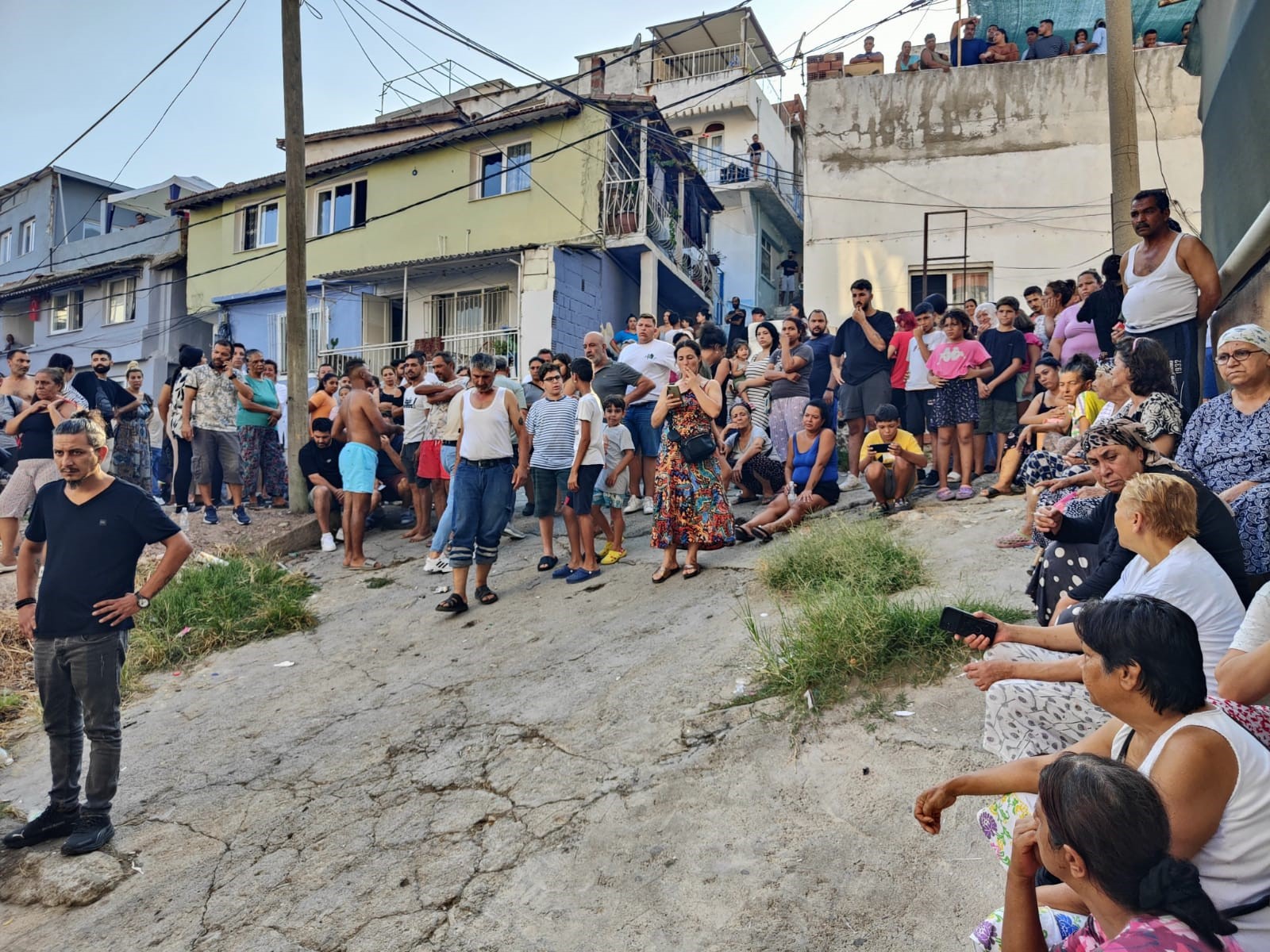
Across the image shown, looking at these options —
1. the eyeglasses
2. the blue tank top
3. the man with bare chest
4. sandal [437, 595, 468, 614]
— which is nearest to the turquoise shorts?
the man with bare chest

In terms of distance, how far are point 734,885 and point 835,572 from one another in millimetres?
2987

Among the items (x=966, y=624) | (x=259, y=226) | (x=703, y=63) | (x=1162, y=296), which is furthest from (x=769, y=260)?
(x=966, y=624)

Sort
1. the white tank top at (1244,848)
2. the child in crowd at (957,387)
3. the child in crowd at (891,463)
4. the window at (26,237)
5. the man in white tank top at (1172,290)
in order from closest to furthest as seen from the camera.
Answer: the white tank top at (1244,848)
the man in white tank top at (1172,290)
the child in crowd at (891,463)
the child in crowd at (957,387)
the window at (26,237)

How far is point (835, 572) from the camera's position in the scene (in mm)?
6020

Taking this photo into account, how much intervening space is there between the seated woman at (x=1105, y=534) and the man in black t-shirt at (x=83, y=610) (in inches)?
164

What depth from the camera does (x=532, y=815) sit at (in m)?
4.02

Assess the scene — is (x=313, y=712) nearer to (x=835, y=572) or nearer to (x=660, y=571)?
(x=660, y=571)

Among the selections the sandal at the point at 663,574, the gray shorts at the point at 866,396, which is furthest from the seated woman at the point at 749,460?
the sandal at the point at 663,574

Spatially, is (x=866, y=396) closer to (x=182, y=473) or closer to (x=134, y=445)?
(x=182, y=473)

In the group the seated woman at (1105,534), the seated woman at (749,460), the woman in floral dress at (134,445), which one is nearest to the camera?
the seated woman at (1105,534)

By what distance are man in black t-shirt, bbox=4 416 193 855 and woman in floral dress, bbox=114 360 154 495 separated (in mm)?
5968

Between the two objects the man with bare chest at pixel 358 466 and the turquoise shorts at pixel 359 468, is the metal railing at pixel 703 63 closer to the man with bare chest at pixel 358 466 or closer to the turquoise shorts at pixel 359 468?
the man with bare chest at pixel 358 466

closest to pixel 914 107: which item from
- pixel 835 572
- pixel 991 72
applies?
pixel 991 72

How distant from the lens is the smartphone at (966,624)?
10.6ft
